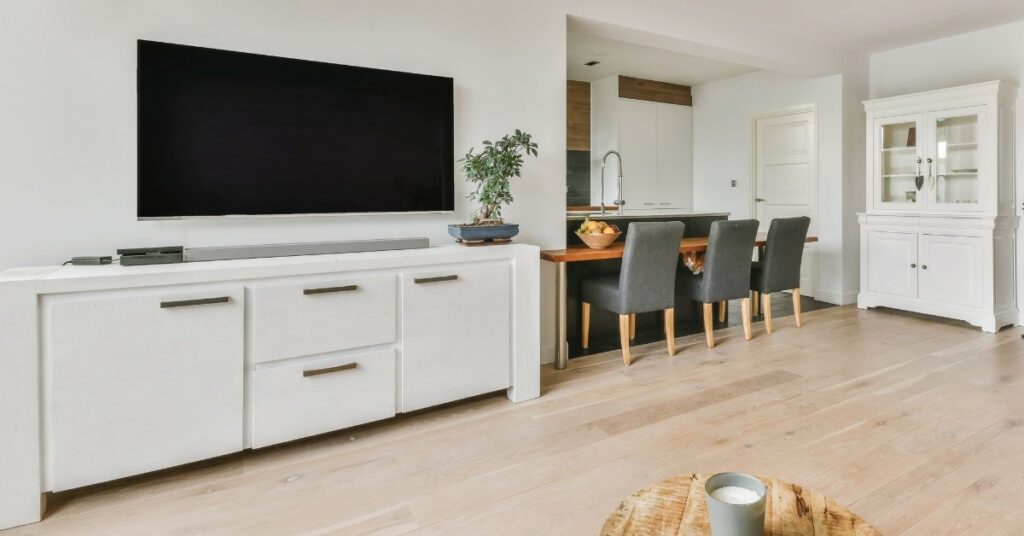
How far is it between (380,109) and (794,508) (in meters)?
2.35

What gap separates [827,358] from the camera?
353 cm

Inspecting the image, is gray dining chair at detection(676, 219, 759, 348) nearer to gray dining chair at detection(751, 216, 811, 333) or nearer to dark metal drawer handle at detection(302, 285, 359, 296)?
gray dining chair at detection(751, 216, 811, 333)

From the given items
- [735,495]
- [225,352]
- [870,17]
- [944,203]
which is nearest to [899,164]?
[944,203]

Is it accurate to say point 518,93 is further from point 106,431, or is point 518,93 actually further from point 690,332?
point 106,431

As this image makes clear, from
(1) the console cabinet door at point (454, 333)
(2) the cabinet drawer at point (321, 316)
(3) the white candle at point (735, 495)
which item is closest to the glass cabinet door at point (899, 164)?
(1) the console cabinet door at point (454, 333)

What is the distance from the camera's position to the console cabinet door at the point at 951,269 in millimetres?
4320

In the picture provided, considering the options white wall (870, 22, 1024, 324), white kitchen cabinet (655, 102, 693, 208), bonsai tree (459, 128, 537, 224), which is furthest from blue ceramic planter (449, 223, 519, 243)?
white wall (870, 22, 1024, 324)

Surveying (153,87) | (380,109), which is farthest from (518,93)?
(153,87)

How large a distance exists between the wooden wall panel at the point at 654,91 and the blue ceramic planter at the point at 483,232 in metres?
3.90

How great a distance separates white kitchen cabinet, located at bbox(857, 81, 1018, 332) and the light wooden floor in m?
1.34

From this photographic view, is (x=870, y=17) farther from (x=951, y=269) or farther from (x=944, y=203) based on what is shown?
(x=951, y=269)

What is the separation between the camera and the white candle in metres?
0.97

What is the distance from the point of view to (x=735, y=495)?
98 centimetres

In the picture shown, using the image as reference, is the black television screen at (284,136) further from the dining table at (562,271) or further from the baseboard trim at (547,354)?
the baseboard trim at (547,354)
